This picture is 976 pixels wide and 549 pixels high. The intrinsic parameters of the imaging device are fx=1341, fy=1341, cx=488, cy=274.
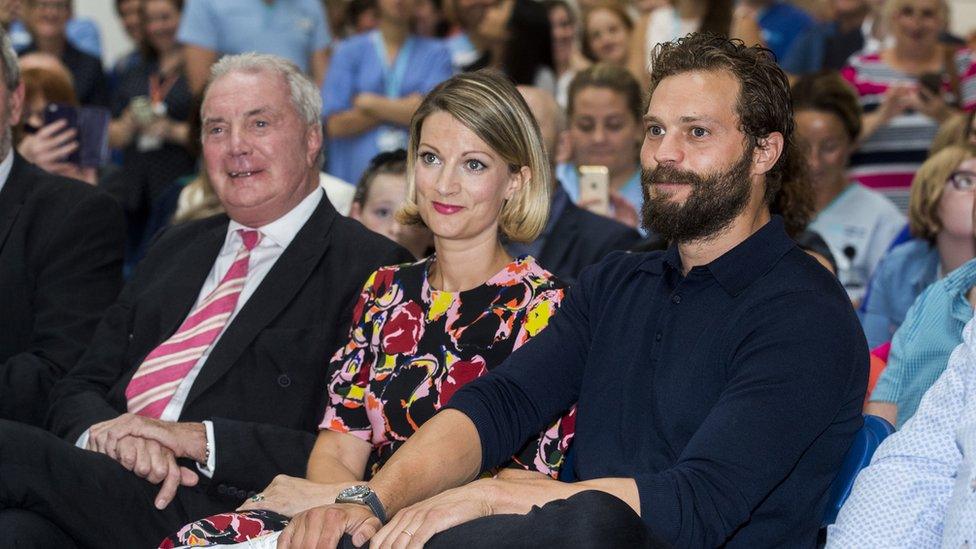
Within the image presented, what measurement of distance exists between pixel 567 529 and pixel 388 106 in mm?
4322

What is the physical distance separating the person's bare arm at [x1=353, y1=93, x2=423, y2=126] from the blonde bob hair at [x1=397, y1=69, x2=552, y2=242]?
2985 mm

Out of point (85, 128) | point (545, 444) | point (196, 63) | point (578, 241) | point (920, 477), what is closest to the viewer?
point (920, 477)

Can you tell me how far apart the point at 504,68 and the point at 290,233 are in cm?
317

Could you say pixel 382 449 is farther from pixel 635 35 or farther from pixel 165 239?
pixel 635 35

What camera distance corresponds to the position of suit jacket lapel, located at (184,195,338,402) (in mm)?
3326

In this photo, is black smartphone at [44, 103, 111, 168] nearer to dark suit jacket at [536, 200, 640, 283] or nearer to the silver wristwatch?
dark suit jacket at [536, 200, 640, 283]

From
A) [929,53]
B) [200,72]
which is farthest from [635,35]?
[200,72]

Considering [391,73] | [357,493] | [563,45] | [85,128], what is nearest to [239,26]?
[391,73]

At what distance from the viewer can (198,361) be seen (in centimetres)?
344

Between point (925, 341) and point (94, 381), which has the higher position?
point (925, 341)

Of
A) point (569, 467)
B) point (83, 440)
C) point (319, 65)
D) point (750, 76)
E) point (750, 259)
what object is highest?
point (750, 76)

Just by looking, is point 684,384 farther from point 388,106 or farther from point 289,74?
point 388,106

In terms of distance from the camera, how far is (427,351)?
304cm

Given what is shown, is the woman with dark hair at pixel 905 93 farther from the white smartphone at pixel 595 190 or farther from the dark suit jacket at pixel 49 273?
the dark suit jacket at pixel 49 273
